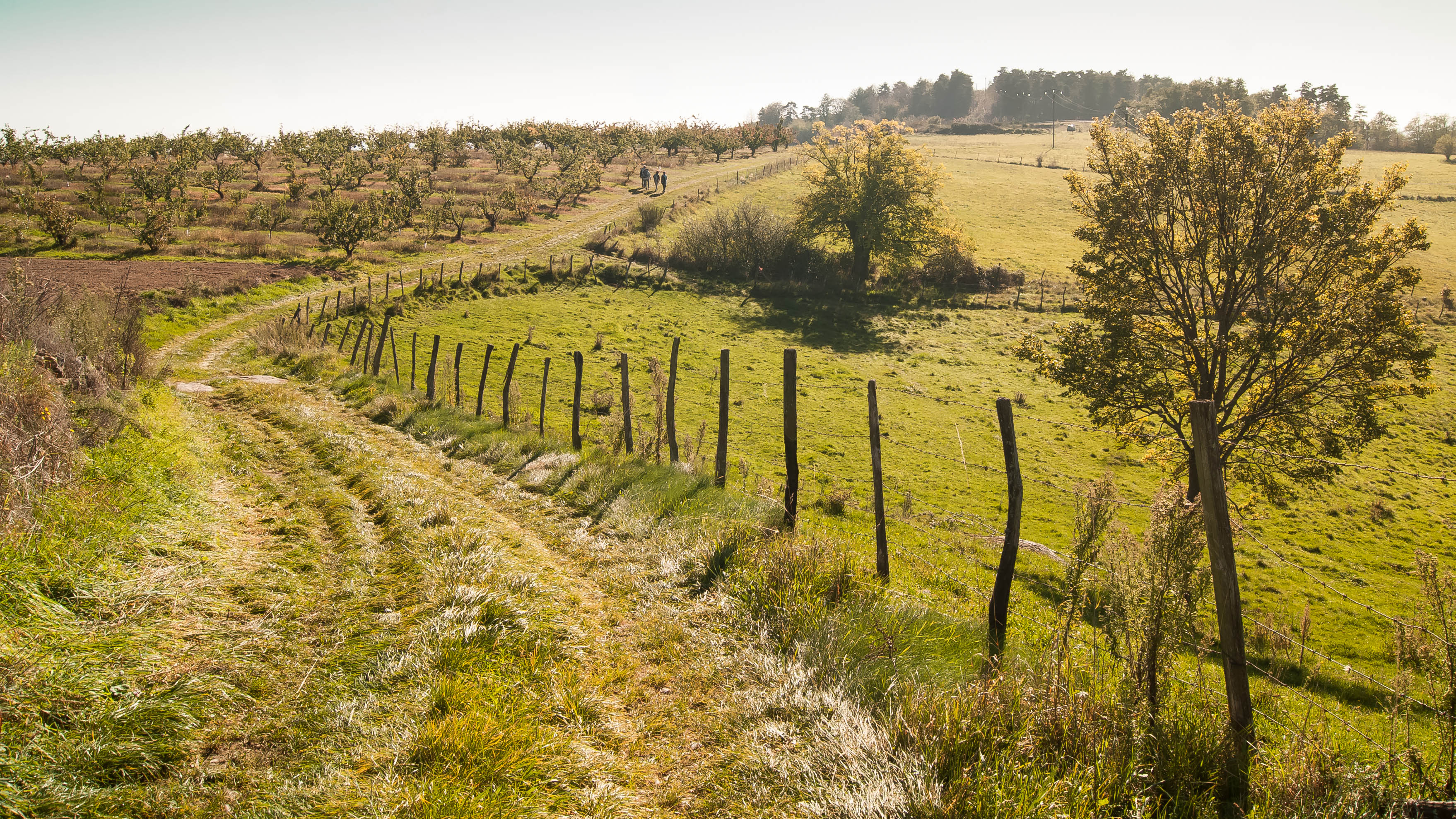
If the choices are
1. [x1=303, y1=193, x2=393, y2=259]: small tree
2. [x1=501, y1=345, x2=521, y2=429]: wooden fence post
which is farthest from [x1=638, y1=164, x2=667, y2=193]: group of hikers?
[x1=501, y1=345, x2=521, y2=429]: wooden fence post

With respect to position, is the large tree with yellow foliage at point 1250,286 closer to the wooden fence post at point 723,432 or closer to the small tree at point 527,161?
the wooden fence post at point 723,432

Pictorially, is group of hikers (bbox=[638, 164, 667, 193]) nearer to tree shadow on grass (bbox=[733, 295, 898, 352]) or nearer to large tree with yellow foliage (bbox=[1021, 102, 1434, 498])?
tree shadow on grass (bbox=[733, 295, 898, 352])

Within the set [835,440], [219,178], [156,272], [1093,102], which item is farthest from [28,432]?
[1093,102]

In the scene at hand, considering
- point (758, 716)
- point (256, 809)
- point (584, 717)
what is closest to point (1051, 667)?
point (758, 716)

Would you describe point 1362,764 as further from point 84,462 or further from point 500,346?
point 500,346

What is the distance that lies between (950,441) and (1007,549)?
19.2m

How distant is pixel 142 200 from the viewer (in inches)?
1805

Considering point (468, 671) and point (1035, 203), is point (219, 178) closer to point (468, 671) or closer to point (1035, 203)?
point (468, 671)

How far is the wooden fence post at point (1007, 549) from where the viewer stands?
5.98 m

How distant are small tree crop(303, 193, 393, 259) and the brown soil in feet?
11.4

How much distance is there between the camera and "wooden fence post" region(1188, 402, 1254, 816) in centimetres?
415

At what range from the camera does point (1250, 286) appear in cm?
1648

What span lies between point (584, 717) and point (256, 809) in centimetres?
207

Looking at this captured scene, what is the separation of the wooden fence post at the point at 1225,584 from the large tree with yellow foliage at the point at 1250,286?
13417mm
